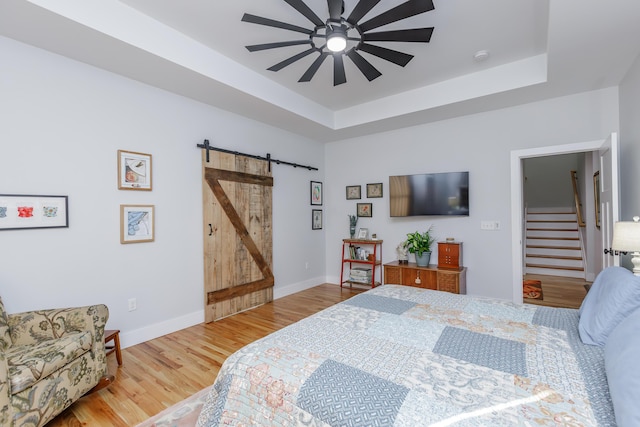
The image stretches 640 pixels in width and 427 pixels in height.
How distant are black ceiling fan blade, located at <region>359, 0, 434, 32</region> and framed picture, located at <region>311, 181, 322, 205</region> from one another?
3340mm

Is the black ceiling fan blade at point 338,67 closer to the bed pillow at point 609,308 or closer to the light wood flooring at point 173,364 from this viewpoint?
the bed pillow at point 609,308

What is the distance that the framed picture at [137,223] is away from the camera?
2.90 metres

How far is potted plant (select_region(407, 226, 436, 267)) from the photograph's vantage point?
417 centimetres

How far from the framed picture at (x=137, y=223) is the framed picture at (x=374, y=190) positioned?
3222 millimetres

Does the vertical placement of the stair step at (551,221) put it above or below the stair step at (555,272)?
above

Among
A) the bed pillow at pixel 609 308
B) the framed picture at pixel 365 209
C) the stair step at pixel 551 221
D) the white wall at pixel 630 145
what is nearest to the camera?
the bed pillow at pixel 609 308

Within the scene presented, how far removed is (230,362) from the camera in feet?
4.77

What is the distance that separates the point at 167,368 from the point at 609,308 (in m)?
2.99

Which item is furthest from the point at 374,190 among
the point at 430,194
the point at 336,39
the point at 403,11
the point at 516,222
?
the point at 403,11

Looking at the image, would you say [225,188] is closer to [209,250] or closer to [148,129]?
[209,250]

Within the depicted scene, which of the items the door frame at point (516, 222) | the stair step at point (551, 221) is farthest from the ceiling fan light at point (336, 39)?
the stair step at point (551, 221)

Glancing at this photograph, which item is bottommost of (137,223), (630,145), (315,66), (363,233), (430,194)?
(363,233)

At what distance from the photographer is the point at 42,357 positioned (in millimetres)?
1708

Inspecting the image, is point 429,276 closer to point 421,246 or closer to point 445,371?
point 421,246
